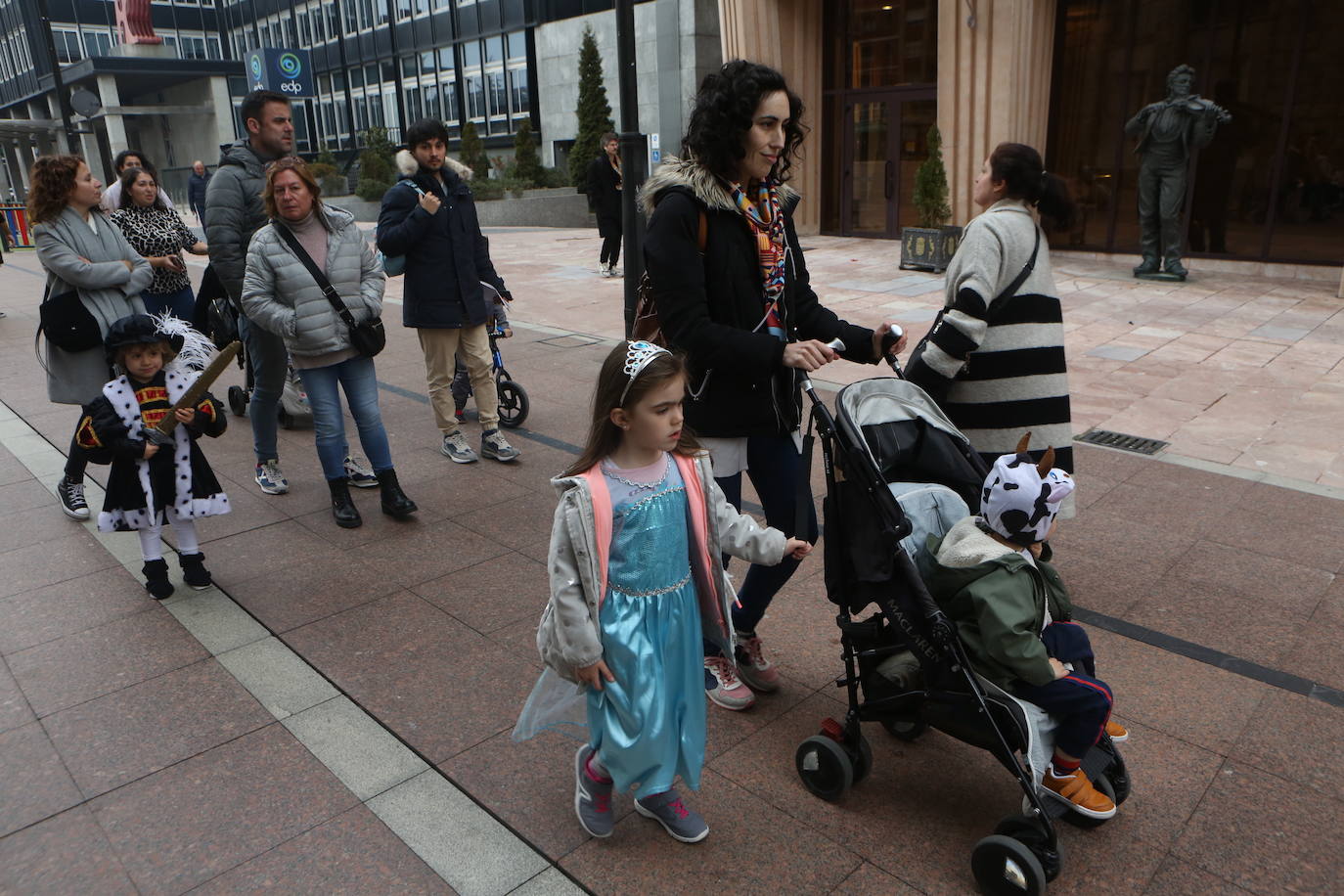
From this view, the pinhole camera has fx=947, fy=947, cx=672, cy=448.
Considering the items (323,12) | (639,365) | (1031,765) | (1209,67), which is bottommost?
(1031,765)

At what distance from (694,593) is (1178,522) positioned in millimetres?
3506

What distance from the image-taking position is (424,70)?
118 ft

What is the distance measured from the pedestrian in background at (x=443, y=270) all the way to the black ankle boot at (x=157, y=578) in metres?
2.10

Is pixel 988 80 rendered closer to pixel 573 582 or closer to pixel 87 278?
pixel 87 278

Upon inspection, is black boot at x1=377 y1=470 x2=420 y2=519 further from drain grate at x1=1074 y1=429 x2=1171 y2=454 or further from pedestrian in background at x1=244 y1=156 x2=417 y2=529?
drain grate at x1=1074 y1=429 x2=1171 y2=454

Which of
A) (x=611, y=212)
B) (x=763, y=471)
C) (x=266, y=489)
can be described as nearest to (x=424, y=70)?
(x=611, y=212)

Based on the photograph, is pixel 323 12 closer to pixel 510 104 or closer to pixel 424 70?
pixel 424 70

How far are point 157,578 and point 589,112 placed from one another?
2385 cm

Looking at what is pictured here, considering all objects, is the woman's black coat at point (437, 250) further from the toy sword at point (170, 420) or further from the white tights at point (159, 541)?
the white tights at point (159, 541)

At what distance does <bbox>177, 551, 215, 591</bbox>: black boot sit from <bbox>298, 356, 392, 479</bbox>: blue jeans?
0.93 metres

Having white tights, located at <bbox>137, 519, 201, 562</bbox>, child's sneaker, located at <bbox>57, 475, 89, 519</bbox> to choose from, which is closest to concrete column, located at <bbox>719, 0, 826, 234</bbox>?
child's sneaker, located at <bbox>57, 475, 89, 519</bbox>

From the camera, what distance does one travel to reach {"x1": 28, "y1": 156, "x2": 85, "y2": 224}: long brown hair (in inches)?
194

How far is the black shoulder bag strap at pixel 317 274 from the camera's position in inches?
197

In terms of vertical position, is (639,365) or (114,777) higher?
(639,365)
